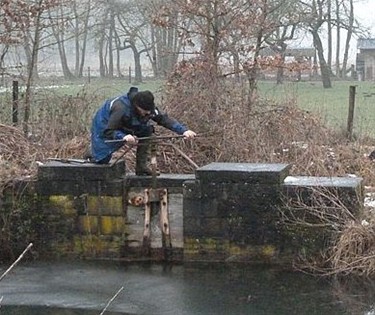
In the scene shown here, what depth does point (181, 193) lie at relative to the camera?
13094 millimetres

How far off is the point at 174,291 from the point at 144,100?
2.95 m

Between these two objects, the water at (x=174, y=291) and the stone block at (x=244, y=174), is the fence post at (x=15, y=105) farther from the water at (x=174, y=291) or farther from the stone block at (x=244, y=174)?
the stone block at (x=244, y=174)

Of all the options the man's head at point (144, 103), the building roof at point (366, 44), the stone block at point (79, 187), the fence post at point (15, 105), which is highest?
the man's head at point (144, 103)

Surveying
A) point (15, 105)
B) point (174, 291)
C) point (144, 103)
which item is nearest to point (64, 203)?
point (144, 103)

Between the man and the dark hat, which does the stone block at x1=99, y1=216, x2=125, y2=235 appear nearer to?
the man

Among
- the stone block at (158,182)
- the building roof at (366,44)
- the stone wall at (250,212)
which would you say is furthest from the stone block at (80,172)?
the building roof at (366,44)

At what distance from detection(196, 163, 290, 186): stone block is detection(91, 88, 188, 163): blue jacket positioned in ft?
2.39

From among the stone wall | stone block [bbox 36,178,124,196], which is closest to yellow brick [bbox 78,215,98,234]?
stone block [bbox 36,178,124,196]

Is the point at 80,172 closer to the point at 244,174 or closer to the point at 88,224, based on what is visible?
the point at 88,224

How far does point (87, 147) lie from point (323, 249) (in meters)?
5.47

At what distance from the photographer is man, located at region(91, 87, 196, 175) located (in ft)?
41.3

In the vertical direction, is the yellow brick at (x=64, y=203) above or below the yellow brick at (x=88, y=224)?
above

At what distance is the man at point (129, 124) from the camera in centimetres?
1259

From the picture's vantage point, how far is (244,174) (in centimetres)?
1240
